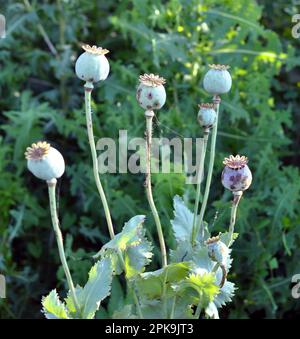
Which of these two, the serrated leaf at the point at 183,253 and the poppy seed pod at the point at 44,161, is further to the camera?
the serrated leaf at the point at 183,253

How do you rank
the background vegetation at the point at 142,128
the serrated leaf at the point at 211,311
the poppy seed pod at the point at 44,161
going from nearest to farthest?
1. the poppy seed pod at the point at 44,161
2. the serrated leaf at the point at 211,311
3. the background vegetation at the point at 142,128

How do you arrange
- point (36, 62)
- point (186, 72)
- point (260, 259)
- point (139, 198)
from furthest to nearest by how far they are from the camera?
point (36, 62), point (186, 72), point (139, 198), point (260, 259)

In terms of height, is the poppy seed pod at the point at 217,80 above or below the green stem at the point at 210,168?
above

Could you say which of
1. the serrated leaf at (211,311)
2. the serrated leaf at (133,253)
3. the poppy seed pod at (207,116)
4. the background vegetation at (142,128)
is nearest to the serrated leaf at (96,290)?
the serrated leaf at (133,253)

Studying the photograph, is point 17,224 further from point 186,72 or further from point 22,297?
point 186,72

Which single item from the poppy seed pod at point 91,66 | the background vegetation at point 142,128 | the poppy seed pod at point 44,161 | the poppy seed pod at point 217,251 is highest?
the background vegetation at point 142,128

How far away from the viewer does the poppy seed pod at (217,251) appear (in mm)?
995

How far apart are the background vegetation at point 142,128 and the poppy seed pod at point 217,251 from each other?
1.93ft

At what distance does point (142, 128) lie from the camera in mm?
1938

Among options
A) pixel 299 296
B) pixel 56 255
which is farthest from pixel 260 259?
pixel 56 255

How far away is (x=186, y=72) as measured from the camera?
208 centimetres

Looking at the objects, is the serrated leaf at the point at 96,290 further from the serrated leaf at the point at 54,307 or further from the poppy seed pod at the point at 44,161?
the poppy seed pod at the point at 44,161

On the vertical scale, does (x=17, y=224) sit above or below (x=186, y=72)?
below
